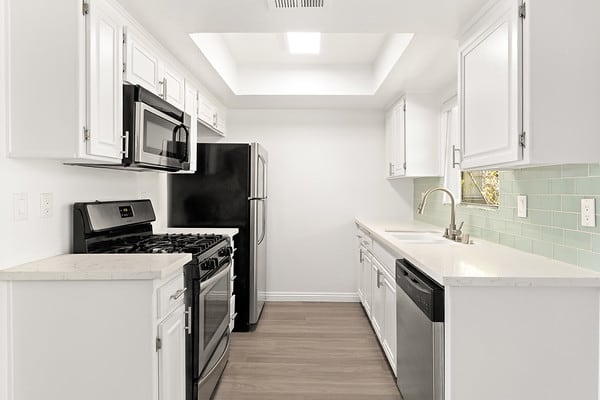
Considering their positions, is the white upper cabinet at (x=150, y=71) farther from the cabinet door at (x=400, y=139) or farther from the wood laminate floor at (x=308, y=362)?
the cabinet door at (x=400, y=139)

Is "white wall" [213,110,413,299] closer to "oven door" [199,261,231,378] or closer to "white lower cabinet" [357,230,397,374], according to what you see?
"white lower cabinet" [357,230,397,374]

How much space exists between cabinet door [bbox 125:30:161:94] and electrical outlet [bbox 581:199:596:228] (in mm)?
2234

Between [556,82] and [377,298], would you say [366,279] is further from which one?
[556,82]

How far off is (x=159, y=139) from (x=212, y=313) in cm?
106

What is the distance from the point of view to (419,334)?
209cm

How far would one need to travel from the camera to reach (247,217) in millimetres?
3943

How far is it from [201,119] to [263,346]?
1.98 metres

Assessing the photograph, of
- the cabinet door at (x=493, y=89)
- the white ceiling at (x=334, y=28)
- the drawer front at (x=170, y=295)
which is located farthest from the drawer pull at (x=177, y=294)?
the cabinet door at (x=493, y=89)

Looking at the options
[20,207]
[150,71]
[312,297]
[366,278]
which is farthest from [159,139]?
[312,297]

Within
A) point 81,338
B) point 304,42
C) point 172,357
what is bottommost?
point 172,357

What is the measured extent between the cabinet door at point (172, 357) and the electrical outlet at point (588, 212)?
6.09 ft

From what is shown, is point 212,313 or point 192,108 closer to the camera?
point 212,313

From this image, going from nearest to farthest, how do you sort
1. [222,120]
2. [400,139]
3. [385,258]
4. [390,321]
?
1. [390,321]
2. [385,258]
3. [400,139]
4. [222,120]

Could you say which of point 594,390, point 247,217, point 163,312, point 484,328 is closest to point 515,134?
point 484,328
